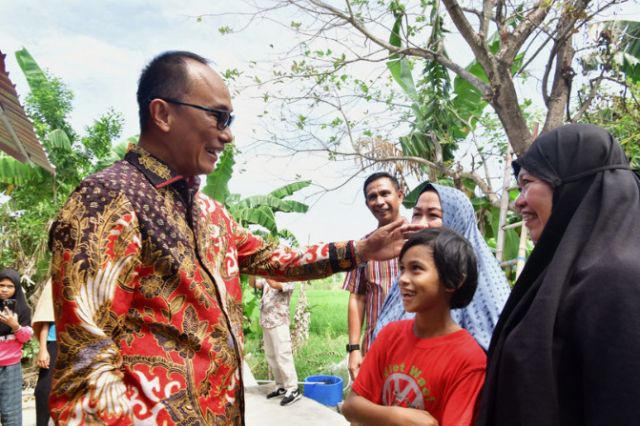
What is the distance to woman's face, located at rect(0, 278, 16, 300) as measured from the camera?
530 cm

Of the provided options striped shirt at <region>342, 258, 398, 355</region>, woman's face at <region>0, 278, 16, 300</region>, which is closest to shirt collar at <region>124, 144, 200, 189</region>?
striped shirt at <region>342, 258, 398, 355</region>

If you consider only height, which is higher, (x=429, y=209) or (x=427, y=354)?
(x=429, y=209)

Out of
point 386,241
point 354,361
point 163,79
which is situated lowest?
point 354,361

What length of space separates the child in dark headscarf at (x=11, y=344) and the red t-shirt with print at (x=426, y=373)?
4.36m

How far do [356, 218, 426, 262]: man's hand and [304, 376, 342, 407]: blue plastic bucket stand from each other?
17.0 ft

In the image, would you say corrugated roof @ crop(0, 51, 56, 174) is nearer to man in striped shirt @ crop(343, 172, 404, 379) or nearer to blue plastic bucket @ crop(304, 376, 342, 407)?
man in striped shirt @ crop(343, 172, 404, 379)

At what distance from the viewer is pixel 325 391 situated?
703 centimetres

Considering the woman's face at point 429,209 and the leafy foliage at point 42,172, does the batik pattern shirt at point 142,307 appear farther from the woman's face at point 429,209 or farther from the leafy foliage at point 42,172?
the leafy foliage at point 42,172

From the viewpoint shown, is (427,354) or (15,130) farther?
(15,130)

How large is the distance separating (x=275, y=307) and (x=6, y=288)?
122 inches

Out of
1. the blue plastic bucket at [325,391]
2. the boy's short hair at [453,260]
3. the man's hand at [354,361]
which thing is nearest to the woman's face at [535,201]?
the boy's short hair at [453,260]

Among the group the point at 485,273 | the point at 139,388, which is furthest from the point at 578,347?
the point at 139,388

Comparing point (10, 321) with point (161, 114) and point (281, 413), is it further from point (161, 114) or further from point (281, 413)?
point (161, 114)

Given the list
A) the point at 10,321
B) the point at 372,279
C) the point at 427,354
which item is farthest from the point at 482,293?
the point at 10,321
